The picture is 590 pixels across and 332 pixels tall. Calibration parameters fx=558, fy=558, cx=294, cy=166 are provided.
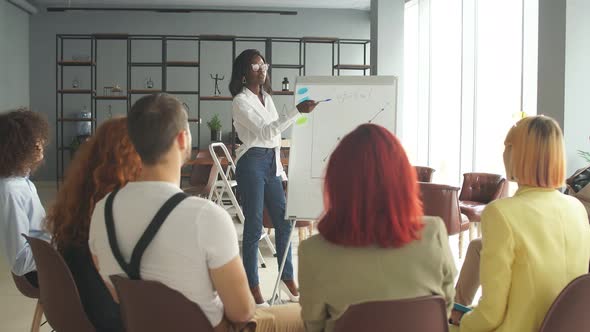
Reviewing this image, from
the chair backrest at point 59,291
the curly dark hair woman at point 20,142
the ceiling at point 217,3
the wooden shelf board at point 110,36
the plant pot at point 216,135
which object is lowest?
the chair backrest at point 59,291

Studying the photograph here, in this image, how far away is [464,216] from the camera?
4664 millimetres

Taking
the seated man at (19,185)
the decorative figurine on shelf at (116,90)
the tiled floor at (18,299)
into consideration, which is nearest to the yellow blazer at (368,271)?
the seated man at (19,185)

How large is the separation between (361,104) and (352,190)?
204 centimetres

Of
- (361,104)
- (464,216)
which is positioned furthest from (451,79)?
(361,104)

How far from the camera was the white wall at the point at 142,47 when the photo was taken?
10984 millimetres

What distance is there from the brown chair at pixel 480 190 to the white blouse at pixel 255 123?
2.26 m

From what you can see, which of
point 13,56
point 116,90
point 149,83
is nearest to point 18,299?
point 116,90

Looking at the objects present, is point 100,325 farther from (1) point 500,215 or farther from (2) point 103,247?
(1) point 500,215

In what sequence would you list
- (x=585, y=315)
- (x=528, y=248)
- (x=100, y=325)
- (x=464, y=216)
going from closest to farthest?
(x=585, y=315) → (x=528, y=248) → (x=100, y=325) → (x=464, y=216)

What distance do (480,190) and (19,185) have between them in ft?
13.6

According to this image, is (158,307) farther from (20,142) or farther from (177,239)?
(20,142)

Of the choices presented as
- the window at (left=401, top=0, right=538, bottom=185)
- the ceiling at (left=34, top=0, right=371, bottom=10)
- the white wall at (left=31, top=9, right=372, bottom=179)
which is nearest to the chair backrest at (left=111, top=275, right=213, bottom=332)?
the window at (left=401, top=0, right=538, bottom=185)

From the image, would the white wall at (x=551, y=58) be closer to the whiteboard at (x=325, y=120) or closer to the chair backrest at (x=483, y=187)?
the chair backrest at (x=483, y=187)

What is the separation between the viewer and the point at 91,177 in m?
1.94
